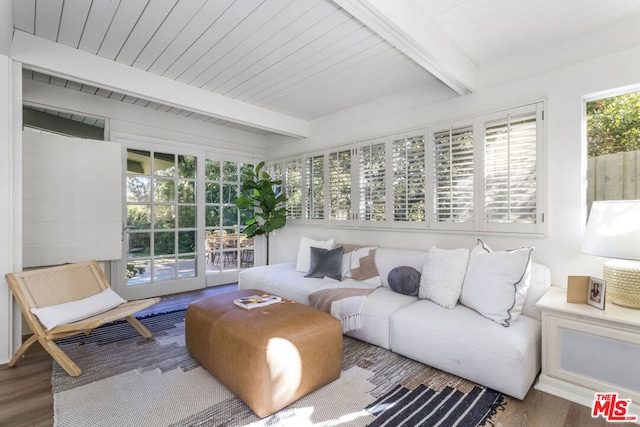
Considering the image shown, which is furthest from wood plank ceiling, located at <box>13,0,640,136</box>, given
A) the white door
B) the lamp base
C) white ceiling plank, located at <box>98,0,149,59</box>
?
the lamp base

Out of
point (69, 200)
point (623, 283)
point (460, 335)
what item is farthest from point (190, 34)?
point (623, 283)

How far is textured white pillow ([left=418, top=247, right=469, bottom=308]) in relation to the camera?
2461 mm

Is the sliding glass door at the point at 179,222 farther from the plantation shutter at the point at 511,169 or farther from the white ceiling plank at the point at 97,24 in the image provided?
the plantation shutter at the point at 511,169

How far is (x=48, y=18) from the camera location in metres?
2.21

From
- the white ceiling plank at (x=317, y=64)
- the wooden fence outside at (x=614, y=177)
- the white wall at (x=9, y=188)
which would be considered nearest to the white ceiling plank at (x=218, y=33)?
the white ceiling plank at (x=317, y=64)

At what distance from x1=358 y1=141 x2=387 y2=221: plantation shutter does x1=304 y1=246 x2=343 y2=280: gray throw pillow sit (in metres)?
0.56

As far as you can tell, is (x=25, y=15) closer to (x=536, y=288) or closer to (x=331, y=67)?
(x=331, y=67)

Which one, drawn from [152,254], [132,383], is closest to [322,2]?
[132,383]

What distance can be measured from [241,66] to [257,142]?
7.62ft

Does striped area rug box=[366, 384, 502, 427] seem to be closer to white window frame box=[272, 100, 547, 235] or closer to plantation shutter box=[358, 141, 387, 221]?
white window frame box=[272, 100, 547, 235]

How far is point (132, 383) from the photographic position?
2072mm

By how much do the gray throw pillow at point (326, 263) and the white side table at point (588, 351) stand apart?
1.92 m

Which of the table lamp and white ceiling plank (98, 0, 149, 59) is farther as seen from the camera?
white ceiling plank (98, 0, 149, 59)

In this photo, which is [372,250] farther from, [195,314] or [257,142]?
[257,142]
